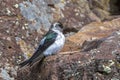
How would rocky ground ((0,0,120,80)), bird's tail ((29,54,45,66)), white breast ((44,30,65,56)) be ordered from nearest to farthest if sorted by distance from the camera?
1. rocky ground ((0,0,120,80))
2. bird's tail ((29,54,45,66))
3. white breast ((44,30,65,56))

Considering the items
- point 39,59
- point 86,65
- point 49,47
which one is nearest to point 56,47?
point 49,47

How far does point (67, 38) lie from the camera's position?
10.9 m

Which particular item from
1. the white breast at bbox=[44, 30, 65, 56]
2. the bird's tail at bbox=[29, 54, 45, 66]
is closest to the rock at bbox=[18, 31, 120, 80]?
the bird's tail at bbox=[29, 54, 45, 66]

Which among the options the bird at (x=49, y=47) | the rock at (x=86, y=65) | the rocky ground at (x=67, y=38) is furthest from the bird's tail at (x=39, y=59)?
the rock at (x=86, y=65)

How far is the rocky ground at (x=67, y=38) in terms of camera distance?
729cm

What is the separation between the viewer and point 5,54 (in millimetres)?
9859

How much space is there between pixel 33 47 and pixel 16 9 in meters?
1.26

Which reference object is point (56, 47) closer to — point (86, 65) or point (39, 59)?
point (39, 59)

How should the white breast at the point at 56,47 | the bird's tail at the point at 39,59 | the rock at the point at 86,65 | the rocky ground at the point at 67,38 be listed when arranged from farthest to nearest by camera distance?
the white breast at the point at 56,47 → the bird's tail at the point at 39,59 → the rocky ground at the point at 67,38 → the rock at the point at 86,65

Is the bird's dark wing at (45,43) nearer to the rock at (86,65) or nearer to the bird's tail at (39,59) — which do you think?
the bird's tail at (39,59)

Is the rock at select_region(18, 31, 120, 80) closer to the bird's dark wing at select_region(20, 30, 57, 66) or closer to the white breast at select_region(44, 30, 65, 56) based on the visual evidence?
the bird's dark wing at select_region(20, 30, 57, 66)

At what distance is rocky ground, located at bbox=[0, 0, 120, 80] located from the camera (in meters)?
7.29

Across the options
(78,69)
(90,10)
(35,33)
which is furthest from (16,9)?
(78,69)

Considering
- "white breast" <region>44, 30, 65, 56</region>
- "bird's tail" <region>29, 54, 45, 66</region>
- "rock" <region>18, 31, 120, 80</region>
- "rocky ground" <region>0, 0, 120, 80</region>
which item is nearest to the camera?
"rock" <region>18, 31, 120, 80</region>
